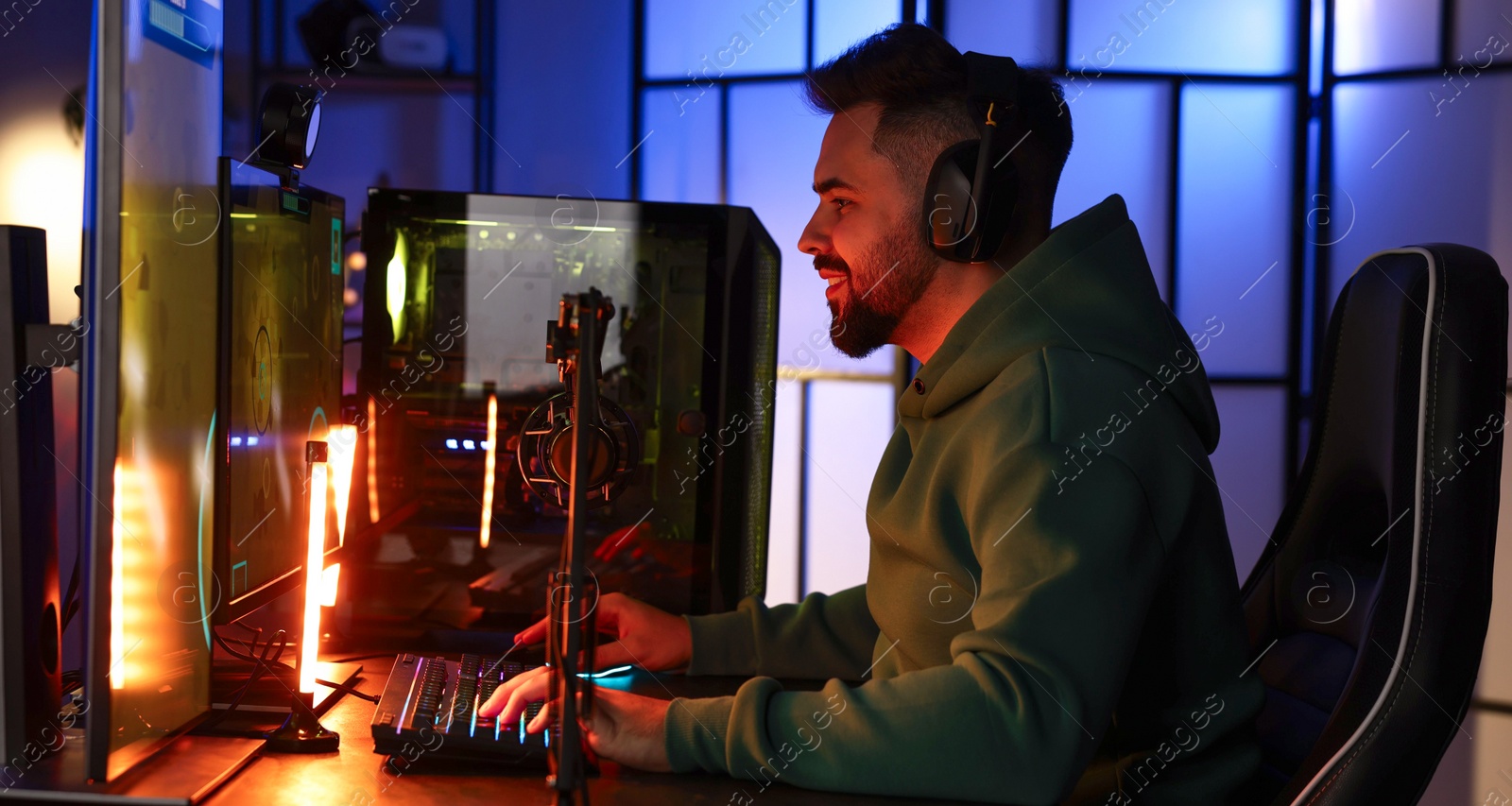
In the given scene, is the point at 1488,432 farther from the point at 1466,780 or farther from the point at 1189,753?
the point at 1466,780

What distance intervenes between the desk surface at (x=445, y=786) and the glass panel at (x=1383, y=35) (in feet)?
8.49

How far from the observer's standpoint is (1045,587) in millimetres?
837

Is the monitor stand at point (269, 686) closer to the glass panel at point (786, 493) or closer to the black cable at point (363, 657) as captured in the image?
the black cable at point (363, 657)

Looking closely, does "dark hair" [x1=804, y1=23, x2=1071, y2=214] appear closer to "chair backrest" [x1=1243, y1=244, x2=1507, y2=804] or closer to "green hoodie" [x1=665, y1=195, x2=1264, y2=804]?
"green hoodie" [x1=665, y1=195, x2=1264, y2=804]

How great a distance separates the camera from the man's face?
1239 mm

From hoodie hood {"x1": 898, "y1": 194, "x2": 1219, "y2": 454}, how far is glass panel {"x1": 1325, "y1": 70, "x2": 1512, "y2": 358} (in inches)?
72.2

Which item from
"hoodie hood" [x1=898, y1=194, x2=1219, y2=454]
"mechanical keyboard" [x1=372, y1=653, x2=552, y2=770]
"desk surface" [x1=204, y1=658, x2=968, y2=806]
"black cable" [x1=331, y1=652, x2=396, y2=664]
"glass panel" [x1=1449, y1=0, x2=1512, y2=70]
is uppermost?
"glass panel" [x1=1449, y1=0, x2=1512, y2=70]

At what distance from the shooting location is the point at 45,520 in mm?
891

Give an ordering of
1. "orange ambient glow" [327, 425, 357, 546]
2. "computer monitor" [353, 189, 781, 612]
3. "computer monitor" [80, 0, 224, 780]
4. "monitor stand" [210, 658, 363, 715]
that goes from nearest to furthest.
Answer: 1. "computer monitor" [80, 0, 224, 780]
2. "monitor stand" [210, 658, 363, 715]
3. "orange ambient glow" [327, 425, 357, 546]
4. "computer monitor" [353, 189, 781, 612]

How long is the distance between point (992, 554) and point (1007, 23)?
7.05 feet

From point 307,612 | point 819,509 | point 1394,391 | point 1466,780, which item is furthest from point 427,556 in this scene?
point 1466,780

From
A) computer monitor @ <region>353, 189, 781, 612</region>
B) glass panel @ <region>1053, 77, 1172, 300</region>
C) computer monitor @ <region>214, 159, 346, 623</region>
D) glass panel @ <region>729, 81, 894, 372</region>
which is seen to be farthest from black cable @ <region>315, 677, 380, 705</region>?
glass panel @ <region>1053, 77, 1172, 300</region>

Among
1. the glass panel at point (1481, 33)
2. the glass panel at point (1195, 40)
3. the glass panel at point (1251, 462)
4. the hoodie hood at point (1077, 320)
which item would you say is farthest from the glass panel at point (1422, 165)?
the hoodie hood at point (1077, 320)

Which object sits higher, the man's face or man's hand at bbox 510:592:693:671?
the man's face
